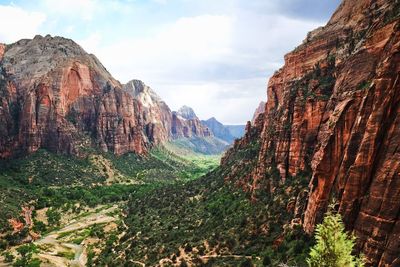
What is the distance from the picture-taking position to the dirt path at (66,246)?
3580 inches

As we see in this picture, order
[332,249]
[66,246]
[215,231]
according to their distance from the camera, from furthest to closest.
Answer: [66,246]
[215,231]
[332,249]

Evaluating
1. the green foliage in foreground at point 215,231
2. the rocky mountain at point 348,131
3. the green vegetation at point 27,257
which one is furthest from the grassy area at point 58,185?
the rocky mountain at point 348,131

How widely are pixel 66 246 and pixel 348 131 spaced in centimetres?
→ 7468

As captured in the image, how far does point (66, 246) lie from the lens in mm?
103000

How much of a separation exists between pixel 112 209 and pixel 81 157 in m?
65.8

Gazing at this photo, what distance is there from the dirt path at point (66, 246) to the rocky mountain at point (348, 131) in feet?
136

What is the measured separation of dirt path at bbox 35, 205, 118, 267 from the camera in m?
90.9

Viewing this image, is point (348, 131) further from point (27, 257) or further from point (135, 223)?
point (135, 223)

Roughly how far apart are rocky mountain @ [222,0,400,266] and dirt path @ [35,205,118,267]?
136 ft

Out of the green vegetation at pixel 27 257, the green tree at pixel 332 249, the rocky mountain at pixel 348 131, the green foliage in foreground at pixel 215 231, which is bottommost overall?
the green vegetation at pixel 27 257

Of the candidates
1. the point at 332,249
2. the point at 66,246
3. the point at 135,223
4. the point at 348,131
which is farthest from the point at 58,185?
the point at 332,249

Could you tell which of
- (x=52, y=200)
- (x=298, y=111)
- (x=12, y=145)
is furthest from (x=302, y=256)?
(x=12, y=145)

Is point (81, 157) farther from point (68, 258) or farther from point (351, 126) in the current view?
point (351, 126)

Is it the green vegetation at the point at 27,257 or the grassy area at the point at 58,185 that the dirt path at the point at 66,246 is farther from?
the grassy area at the point at 58,185
